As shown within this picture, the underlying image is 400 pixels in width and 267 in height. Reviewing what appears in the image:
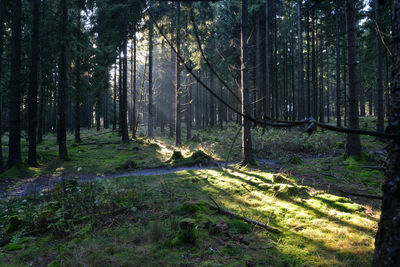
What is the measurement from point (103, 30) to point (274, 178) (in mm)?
18779

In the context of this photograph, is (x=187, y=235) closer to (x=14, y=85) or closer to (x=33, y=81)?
(x=14, y=85)

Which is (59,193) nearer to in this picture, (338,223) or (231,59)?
(338,223)

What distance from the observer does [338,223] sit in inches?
170

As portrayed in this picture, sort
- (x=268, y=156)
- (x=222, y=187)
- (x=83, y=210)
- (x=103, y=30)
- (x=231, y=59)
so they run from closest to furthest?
(x=83, y=210) < (x=222, y=187) < (x=268, y=156) < (x=103, y=30) < (x=231, y=59)

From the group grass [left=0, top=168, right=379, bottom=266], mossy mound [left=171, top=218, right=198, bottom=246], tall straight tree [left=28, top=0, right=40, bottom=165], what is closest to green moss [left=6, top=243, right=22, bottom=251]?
grass [left=0, top=168, right=379, bottom=266]

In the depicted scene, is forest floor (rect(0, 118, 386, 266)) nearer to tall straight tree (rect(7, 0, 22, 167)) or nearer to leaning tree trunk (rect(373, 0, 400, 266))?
leaning tree trunk (rect(373, 0, 400, 266))

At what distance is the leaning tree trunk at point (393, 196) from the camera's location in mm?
1826

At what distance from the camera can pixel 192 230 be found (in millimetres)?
3807

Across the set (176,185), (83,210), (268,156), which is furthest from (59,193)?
(268,156)

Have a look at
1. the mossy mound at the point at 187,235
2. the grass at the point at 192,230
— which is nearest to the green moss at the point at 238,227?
the grass at the point at 192,230

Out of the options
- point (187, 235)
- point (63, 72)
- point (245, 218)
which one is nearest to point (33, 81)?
point (63, 72)

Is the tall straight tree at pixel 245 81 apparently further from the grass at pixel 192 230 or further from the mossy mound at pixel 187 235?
the mossy mound at pixel 187 235

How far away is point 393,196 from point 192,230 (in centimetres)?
281

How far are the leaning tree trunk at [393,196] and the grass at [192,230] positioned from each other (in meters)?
1.48
